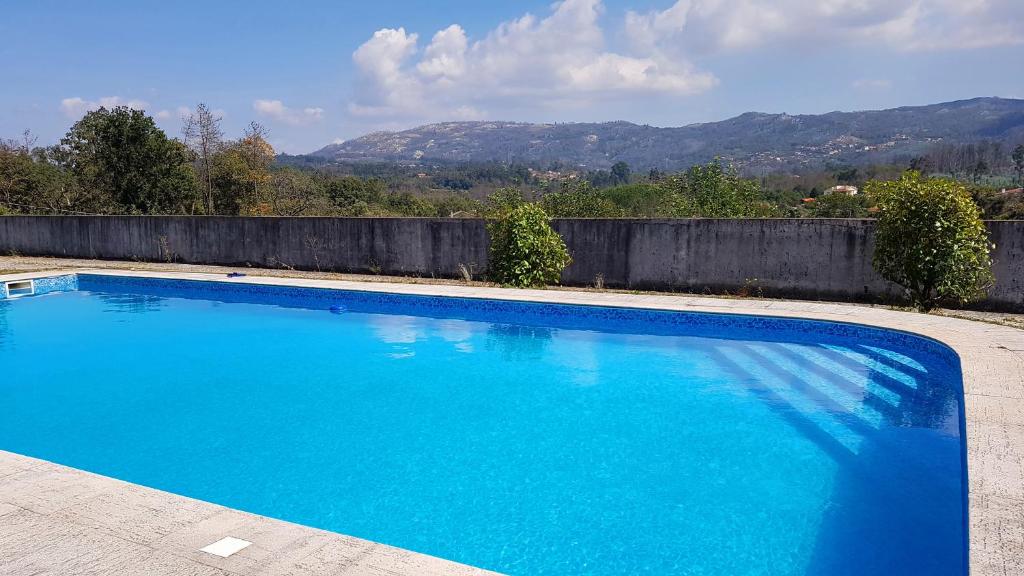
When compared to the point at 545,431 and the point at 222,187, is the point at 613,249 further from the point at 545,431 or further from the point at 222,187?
the point at 222,187

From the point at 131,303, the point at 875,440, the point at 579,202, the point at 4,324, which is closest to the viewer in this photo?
the point at 875,440

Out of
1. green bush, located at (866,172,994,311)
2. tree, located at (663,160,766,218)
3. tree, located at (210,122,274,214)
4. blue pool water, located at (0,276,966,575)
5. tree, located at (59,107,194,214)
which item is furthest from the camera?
tree, located at (210,122,274,214)

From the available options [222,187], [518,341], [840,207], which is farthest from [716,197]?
[222,187]

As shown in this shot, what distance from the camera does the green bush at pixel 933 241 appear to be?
7.54 m

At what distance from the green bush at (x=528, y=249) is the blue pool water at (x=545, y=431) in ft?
4.68

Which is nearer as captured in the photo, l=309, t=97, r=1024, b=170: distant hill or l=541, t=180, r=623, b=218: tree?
l=541, t=180, r=623, b=218: tree

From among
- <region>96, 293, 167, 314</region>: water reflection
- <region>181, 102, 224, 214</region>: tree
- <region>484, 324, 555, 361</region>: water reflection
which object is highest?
<region>181, 102, 224, 214</region>: tree

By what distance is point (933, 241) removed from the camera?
7.59 m

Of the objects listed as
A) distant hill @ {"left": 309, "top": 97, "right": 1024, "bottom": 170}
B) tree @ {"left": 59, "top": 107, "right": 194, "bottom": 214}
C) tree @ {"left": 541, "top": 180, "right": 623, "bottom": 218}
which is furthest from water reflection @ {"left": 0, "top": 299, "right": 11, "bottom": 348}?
distant hill @ {"left": 309, "top": 97, "right": 1024, "bottom": 170}

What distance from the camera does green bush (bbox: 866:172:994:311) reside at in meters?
7.54

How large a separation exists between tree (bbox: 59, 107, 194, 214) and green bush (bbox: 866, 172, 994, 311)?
65.2 feet

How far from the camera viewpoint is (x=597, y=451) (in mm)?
4625

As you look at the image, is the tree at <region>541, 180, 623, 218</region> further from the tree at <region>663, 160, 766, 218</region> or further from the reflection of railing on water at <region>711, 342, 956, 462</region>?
the reflection of railing on water at <region>711, 342, 956, 462</region>

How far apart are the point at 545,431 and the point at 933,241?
5.50m
